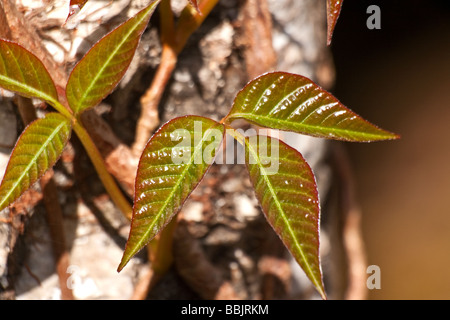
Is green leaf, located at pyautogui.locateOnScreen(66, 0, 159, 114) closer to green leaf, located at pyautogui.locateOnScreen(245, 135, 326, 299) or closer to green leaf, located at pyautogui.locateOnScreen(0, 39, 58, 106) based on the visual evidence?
green leaf, located at pyautogui.locateOnScreen(0, 39, 58, 106)

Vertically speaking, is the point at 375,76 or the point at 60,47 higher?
the point at 375,76

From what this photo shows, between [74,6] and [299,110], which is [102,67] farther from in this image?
[299,110]

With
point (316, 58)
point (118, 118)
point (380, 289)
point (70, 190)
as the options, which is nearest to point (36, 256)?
point (70, 190)

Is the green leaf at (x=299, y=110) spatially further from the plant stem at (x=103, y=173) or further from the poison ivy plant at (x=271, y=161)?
the plant stem at (x=103, y=173)

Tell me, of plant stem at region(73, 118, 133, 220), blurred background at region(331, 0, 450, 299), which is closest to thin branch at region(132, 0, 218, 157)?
plant stem at region(73, 118, 133, 220)

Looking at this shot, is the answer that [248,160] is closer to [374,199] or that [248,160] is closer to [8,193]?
[8,193]
